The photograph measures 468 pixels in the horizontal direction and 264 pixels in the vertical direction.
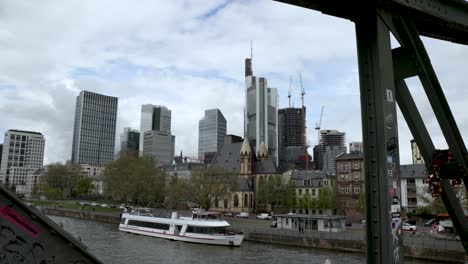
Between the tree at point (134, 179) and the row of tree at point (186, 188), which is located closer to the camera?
the row of tree at point (186, 188)

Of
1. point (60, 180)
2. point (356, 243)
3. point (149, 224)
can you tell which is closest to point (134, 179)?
point (149, 224)

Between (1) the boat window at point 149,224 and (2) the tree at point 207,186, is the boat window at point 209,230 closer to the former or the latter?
(1) the boat window at point 149,224

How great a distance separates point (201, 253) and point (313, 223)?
20064 millimetres

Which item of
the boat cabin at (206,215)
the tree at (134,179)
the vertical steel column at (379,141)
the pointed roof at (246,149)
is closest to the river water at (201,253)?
the boat cabin at (206,215)

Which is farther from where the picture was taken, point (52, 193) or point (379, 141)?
point (52, 193)

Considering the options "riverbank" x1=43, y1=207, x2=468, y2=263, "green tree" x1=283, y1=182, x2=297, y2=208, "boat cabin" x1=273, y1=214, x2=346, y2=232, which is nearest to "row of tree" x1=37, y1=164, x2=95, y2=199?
"green tree" x1=283, y1=182, x2=297, y2=208

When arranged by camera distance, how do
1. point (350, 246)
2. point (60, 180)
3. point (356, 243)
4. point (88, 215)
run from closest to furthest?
1. point (356, 243)
2. point (350, 246)
3. point (88, 215)
4. point (60, 180)

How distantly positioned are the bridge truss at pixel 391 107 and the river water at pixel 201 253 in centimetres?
3031

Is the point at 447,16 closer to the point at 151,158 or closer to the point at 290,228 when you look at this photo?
the point at 290,228

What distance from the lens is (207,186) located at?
85812mm

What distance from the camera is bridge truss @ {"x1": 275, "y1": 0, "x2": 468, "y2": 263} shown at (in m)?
4.53

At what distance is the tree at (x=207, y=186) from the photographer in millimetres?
85500

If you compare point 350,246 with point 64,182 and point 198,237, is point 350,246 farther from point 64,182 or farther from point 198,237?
point 64,182

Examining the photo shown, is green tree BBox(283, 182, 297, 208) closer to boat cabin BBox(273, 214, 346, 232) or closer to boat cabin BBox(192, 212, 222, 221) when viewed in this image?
boat cabin BBox(273, 214, 346, 232)
